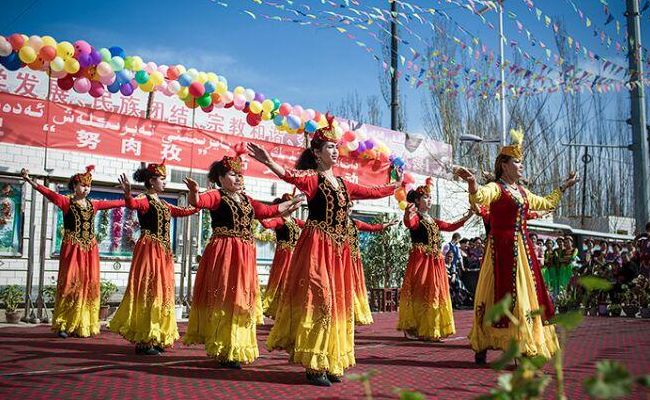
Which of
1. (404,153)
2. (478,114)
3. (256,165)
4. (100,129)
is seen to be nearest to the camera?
(100,129)

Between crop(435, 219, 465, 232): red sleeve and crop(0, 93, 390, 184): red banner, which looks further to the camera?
crop(0, 93, 390, 184): red banner

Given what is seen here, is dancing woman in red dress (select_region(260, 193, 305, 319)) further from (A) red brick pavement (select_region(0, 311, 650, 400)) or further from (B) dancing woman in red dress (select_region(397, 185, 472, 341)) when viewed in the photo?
(B) dancing woman in red dress (select_region(397, 185, 472, 341))

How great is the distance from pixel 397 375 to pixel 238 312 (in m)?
1.21

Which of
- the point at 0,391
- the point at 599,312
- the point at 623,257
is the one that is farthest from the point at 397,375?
the point at 623,257

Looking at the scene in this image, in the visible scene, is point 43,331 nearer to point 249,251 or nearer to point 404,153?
point 249,251

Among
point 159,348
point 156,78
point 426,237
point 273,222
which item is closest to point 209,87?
point 156,78

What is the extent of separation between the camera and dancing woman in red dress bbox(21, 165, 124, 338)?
6.63 m

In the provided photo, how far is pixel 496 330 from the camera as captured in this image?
475 cm

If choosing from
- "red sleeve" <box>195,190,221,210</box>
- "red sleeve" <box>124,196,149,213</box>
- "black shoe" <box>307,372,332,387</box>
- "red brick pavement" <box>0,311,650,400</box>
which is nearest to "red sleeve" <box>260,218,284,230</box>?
"red brick pavement" <box>0,311,650,400</box>

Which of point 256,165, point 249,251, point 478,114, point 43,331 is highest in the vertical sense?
point 478,114

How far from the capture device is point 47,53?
7.57 metres

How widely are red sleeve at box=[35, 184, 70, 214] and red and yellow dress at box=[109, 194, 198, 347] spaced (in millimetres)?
1357

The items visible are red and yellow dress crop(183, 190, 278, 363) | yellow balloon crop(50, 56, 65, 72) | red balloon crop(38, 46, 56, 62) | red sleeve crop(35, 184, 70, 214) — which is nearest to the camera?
red and yellow dress crop(183, 190, 278, 363)

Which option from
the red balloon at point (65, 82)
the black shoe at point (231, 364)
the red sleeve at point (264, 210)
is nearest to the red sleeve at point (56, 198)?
the red balloon at point (65, 82)
